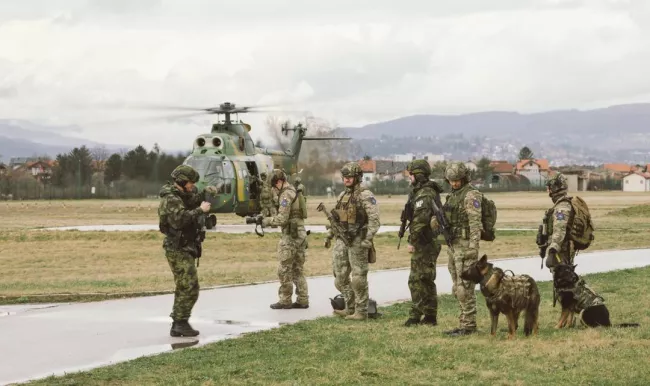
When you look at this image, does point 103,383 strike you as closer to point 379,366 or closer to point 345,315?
point 379,366

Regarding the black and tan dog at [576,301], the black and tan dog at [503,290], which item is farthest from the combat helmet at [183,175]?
the black and tan dog at [576,301]

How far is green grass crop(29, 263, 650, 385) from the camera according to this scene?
8914 millimetres

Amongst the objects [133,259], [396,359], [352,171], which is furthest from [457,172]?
[133,259]

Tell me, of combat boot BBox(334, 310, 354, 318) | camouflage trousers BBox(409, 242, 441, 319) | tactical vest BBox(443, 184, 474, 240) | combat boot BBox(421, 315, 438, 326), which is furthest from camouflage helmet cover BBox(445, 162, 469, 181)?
combat boot BBox(334, 310, 354, 318)

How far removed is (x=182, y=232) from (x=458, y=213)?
320 cm

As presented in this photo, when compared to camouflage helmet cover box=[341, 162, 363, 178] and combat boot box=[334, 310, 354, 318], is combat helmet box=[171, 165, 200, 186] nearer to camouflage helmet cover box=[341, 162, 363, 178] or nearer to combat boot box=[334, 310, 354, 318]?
camouflage helmet cover box=[341, 162, 363, 178]

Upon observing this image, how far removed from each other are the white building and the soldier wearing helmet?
16941cm

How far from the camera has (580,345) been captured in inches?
401

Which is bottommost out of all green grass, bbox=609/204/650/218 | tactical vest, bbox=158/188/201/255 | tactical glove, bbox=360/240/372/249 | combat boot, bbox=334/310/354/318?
combat boot, bbox=334/310/354/318

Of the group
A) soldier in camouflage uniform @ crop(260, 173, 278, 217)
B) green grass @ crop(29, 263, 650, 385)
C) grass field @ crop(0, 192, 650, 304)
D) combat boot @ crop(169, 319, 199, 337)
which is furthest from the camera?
soldier in camouflage uniform @ crop(260, 173, 278, 217)

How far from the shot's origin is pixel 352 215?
41.4 feet

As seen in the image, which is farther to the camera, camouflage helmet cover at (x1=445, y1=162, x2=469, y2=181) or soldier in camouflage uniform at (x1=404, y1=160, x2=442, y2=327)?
soldier in camouflage uniform at (x1=404, y1=160, x2=442, y2=327)

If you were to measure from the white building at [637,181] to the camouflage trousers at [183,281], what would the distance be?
6718 inches

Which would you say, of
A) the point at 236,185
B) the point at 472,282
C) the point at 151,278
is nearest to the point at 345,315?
the point at 472,282
